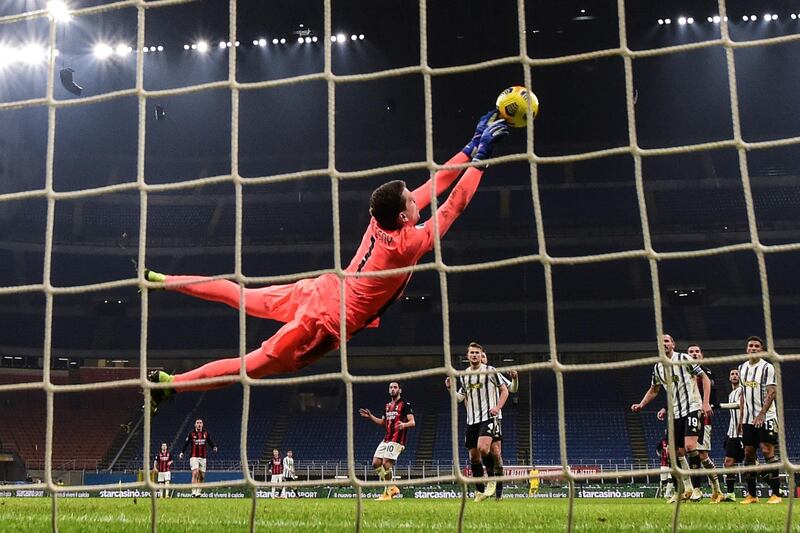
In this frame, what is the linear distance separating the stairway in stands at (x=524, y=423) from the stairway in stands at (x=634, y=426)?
299cm

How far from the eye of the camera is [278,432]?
1101 inches

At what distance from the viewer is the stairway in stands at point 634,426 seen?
81.3 ft

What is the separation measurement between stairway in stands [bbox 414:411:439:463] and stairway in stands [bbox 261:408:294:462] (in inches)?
169

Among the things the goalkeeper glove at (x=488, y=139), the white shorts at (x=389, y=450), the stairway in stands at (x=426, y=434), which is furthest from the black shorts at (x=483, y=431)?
the stairway in stands at (x=426, y=434)

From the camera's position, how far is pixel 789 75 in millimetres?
26906

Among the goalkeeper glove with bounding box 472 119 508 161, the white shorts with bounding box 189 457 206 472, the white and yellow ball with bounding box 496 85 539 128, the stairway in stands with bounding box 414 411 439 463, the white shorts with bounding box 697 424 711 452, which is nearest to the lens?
the goalkeeper glove with bounding box 472 119 508 161

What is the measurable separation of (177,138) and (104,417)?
9.87 metres

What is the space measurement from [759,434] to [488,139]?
6.39 metres

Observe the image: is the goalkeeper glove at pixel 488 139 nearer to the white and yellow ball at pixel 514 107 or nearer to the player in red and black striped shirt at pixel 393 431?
the white and yellow ball at pixel 514 107

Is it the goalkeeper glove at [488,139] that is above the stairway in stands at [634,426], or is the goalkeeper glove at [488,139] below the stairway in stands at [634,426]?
above

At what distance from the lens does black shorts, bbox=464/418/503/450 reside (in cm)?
1066

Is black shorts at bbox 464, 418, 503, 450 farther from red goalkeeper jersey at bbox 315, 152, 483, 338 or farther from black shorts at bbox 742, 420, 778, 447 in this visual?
red goalkeeper jersey at bbox 315, 152, 483, 338

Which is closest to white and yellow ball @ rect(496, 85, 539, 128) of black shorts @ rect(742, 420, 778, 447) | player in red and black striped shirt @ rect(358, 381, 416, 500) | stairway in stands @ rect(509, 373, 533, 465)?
black shorts @ rect(742, 420, 778, 447)

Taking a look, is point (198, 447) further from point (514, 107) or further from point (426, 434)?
point (514, 107)
